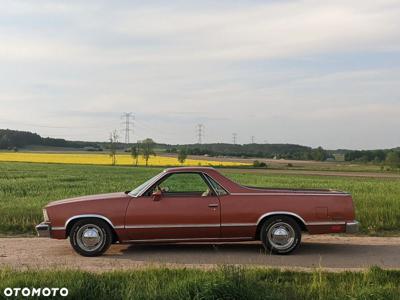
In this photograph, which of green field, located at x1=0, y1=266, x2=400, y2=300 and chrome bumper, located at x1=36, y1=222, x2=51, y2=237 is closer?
green field, located at x1=0, y1=266, x2=400, y2=300

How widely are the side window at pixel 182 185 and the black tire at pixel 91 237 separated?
116cm

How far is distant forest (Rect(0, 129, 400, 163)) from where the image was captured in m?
114

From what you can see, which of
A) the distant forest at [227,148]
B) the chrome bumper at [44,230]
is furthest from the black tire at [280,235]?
the distant forest at [227,148]

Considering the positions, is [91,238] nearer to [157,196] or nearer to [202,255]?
[157,196]

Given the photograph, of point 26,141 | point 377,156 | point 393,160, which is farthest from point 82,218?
point 26,141

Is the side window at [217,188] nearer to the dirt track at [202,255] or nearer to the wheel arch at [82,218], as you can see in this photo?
the dirt track at [202,255]

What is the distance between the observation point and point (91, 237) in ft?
28.5

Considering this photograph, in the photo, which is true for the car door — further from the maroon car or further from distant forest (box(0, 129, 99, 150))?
distant forest (box(0, 129, 99, 150))

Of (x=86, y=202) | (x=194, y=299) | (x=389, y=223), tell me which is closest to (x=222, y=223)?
(x=86, y=202)

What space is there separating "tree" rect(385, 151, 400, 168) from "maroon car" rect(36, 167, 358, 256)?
7994cm

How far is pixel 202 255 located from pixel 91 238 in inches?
71.4

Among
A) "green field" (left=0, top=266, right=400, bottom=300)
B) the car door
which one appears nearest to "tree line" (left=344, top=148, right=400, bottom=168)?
the car door

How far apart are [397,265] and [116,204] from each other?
4.44 metres

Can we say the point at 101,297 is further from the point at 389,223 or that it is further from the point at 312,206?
the point at 389,223
